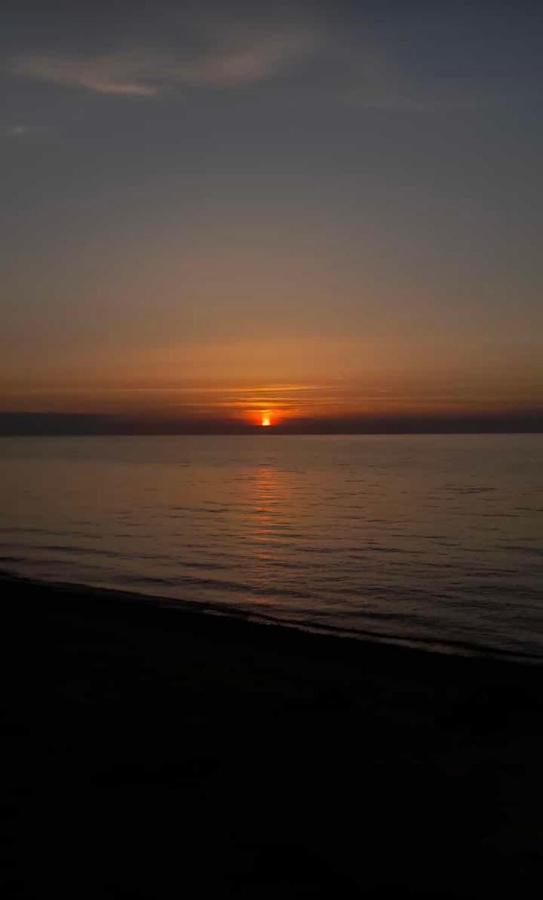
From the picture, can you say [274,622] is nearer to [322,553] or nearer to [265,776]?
[265,776]

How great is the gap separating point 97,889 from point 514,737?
6.57 meters

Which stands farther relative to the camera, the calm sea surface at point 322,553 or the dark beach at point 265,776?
the calm sea surface at point 322,553

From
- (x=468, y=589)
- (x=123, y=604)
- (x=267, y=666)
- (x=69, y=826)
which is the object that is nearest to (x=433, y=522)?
(x=468, y=589)

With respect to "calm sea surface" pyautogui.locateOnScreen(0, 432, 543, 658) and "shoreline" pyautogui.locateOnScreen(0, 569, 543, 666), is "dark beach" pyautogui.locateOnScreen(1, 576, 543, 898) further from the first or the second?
"calm sea surface" pyautogui.locateOnScreen(0, 432, 543, 658)

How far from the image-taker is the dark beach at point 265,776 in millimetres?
7117

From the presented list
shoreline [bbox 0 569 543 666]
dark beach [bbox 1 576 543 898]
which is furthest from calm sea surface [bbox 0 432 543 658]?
dark beach [bbox 1 576 543 898]

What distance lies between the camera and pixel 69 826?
308 inches

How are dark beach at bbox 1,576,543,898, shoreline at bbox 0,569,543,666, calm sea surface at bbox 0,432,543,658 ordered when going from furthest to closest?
calm sea surface at bbox 0,432,543,658
shoreline at bbox 0,569,543,666
dark beach at bbox 1,576,543,898

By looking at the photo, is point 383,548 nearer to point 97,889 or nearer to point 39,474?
point 97,889

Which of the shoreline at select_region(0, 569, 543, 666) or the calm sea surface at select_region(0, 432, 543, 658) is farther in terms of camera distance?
the calm sea surface at select_region(0, 432, 543, 658)

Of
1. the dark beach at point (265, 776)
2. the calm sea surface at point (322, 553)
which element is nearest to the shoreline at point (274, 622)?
the calm sea surface at point (322, 553)

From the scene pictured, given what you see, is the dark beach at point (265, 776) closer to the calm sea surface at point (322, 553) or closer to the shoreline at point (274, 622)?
the shoreline at point (274, 622)

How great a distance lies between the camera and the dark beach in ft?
23.4

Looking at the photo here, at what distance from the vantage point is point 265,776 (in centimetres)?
940
